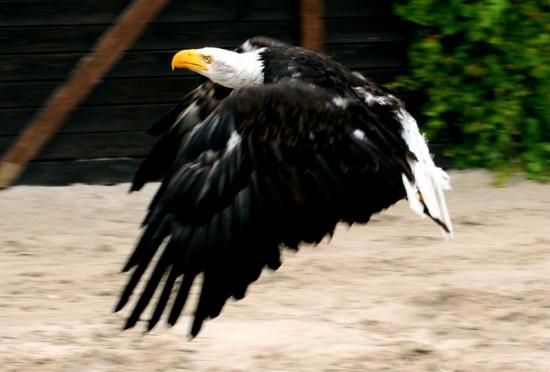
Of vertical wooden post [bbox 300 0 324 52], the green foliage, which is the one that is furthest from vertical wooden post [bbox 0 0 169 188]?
the green foliage

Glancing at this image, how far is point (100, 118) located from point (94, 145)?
0.55ft

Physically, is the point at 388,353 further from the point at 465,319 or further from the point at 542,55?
the point at 542,55

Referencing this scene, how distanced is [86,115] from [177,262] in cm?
346

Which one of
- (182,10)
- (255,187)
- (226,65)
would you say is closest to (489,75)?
(182,10)

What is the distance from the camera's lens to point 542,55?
7.62 metres

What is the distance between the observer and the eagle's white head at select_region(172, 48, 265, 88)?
16.8 ft

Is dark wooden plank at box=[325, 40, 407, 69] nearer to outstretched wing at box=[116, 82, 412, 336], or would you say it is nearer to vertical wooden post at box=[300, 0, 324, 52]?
vertical wooden post at box=[300, 0, 324, 52]

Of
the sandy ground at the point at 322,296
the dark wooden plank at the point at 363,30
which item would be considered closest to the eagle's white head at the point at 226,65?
the sandy ground at the point at 322,296

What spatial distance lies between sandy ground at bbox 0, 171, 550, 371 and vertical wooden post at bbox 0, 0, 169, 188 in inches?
7.3

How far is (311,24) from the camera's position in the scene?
25.1 feet

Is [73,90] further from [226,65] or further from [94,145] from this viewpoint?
[226,65]

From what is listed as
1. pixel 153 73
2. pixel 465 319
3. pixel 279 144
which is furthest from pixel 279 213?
pixel 153 73

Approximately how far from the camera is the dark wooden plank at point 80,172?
752 centimetres

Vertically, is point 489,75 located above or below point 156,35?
below
